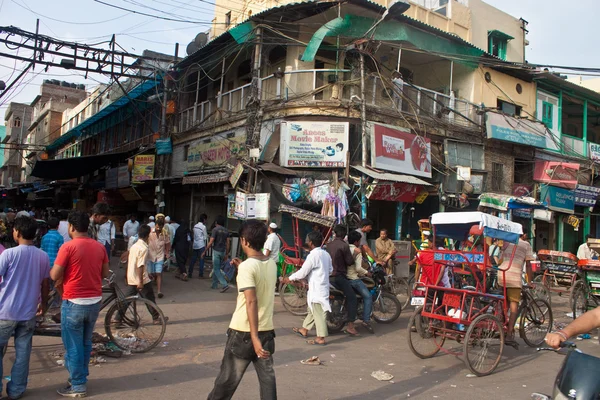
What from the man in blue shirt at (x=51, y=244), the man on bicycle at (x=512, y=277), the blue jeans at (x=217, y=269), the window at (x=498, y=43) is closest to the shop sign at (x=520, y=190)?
the window at (x=498, y=43)

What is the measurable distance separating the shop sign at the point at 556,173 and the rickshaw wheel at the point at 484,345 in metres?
14.9

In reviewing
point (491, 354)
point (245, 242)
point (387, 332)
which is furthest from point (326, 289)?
point (245, 242)

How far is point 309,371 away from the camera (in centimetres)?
576

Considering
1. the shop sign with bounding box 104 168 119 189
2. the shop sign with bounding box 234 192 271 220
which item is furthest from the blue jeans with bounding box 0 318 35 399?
the shop sign with bounding box 104 168 119 189

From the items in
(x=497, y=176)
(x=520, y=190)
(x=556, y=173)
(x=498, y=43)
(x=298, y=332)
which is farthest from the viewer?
(x=498, y=43)

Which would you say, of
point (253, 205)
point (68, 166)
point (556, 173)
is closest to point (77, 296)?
point (253, 205)

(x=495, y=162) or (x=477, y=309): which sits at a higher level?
(x=495, y=162)

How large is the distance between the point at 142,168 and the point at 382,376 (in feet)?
50.3

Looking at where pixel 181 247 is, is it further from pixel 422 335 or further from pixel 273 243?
pixel 422 335

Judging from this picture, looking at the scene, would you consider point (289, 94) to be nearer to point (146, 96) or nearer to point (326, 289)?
point (326, 289)

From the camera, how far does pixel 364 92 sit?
523 inches

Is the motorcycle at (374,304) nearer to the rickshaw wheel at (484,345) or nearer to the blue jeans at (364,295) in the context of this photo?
the blue jeans at (364,295)

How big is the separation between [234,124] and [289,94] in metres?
2.46

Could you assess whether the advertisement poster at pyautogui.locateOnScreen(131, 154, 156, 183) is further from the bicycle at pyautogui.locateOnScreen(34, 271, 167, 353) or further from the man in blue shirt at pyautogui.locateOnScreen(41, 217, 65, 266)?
the bicycle at pyautogui.locateOnScreen(34, 271, 167, 353)
